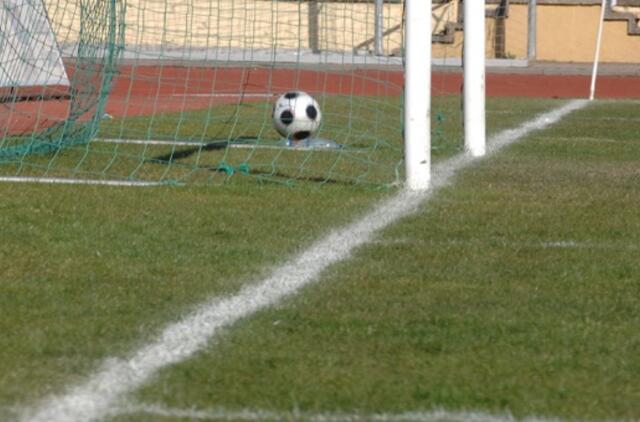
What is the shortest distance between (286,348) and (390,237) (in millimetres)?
2223

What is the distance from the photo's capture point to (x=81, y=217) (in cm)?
747

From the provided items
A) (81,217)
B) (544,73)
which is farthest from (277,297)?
(544,73)

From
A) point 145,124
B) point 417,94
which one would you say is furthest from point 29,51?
point 417,94

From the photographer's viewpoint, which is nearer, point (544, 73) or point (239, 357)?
point (239, 357)

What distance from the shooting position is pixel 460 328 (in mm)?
5168

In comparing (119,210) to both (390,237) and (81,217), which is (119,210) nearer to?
(81,217)

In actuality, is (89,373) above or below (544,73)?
above

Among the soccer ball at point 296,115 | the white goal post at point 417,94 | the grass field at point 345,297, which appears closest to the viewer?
the grass field at point 345,297

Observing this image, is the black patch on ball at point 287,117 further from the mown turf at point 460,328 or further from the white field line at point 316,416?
the white field line at point 316,416

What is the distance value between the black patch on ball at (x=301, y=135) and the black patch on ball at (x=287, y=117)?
0.39 feet

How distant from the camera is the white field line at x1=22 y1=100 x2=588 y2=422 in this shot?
13.9ft

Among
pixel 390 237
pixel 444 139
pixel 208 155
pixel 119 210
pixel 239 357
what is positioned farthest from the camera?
pixel 444 139

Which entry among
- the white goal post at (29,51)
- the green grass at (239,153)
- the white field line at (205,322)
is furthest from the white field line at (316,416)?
the white goal post at (29,51)

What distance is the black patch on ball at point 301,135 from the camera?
419 inches
